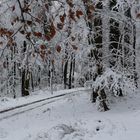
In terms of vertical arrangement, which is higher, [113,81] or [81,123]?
[113,81]

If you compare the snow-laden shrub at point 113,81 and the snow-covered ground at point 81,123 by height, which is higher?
the snow-laden shrub at point 113,81

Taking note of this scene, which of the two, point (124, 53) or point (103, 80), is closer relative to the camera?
point (103, 80)

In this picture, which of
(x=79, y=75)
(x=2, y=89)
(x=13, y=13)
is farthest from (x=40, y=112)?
(x=2, y=89)

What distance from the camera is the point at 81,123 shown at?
14484 millimetres

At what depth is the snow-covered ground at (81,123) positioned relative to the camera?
12984 mm

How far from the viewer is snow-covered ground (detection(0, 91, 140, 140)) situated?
13.0 meters

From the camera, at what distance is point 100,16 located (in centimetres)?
1758

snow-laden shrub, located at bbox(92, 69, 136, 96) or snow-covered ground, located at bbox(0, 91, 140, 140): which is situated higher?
snow-laden shrub, located at bbox(92, 69, 136, 96)

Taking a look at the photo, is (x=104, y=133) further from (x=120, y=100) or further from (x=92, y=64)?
(x=120, y=100)

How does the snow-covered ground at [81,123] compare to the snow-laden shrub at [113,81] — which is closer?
the snow-covered ground at [81,123]

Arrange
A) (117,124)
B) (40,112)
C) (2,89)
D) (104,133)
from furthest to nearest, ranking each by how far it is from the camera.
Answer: (2,89) → (40,112) → (117,124) → (104,133)

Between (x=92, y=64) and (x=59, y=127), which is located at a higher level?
(x=92, y=64)

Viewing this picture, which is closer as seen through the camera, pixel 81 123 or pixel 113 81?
pixel 81 123

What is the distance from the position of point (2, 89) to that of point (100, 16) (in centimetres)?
3203
